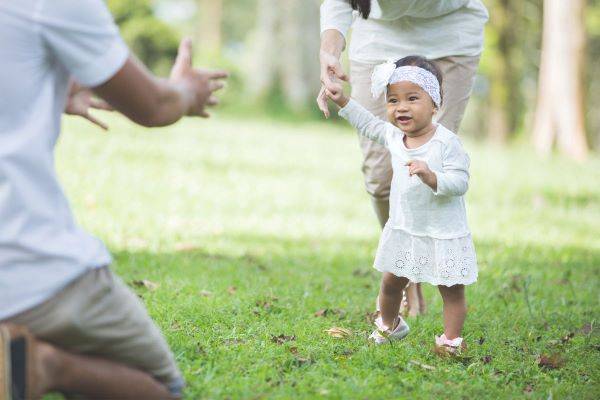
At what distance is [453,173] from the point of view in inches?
138

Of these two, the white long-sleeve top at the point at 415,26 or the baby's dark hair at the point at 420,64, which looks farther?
the white long-sleeve top at the point at 415,26

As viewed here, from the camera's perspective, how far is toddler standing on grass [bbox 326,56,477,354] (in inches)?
141

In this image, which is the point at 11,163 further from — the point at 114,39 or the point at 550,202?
the point at 550,202

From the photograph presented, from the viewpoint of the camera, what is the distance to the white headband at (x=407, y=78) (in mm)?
3572

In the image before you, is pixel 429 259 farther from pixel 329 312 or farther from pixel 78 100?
pixel 78 100

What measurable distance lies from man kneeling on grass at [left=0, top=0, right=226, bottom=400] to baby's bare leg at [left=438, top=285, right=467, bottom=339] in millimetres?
1668

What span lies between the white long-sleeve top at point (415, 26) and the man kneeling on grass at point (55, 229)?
179 centimetres

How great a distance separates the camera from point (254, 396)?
303 centimetres

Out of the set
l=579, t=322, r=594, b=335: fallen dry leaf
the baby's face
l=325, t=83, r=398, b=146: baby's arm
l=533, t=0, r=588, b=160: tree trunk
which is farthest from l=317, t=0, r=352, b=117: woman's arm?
l=533, t=0, r=588, b=160: tree trunk

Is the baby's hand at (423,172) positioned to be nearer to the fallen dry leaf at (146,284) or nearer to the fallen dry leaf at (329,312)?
the fallen dry leaf at (329,312)

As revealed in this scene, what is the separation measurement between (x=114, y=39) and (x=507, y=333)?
111 inches

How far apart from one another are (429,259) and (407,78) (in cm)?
84

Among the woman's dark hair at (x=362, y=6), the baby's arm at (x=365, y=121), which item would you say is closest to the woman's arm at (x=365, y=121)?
the baby's arm at (x=365, y=121)

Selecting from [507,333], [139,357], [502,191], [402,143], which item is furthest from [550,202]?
[139,357]
